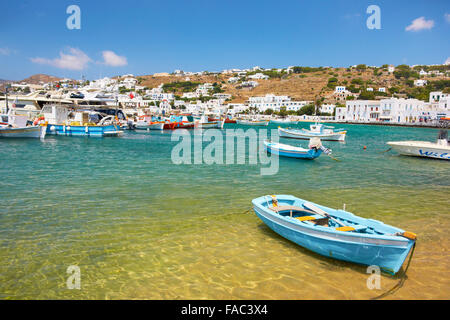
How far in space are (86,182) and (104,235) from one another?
23.3ft

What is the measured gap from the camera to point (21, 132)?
33906 millimetres

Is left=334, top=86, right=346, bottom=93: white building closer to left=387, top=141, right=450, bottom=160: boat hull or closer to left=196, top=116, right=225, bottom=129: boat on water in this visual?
left=196, top=116, right=225, bottom=129: boat on water

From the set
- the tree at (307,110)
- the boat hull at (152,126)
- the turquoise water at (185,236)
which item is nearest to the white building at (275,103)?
the tree at (307,110)

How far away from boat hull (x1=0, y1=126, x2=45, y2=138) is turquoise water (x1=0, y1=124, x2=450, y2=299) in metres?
21.6

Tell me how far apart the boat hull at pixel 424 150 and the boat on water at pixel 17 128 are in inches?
1542

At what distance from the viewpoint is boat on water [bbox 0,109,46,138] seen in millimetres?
33438

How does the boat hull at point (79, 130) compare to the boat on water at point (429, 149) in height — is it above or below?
above

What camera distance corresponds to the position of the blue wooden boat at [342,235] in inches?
223

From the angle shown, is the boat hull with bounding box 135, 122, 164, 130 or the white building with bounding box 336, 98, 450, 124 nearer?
the boat hull with bounding box 135, 122, 164, 130

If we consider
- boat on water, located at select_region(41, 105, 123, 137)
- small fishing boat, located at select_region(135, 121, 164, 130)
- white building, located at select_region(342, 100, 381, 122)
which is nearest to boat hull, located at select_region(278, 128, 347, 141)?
boat on water, located at select_region(41, 105, 123, 137)

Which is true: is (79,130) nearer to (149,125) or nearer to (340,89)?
(149,125)

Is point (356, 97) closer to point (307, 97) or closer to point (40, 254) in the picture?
point (307, 97)

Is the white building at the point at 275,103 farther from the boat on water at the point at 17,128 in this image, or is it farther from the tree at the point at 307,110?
the boat on water at the point at 17,128

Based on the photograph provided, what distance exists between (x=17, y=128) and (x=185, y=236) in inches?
1355
